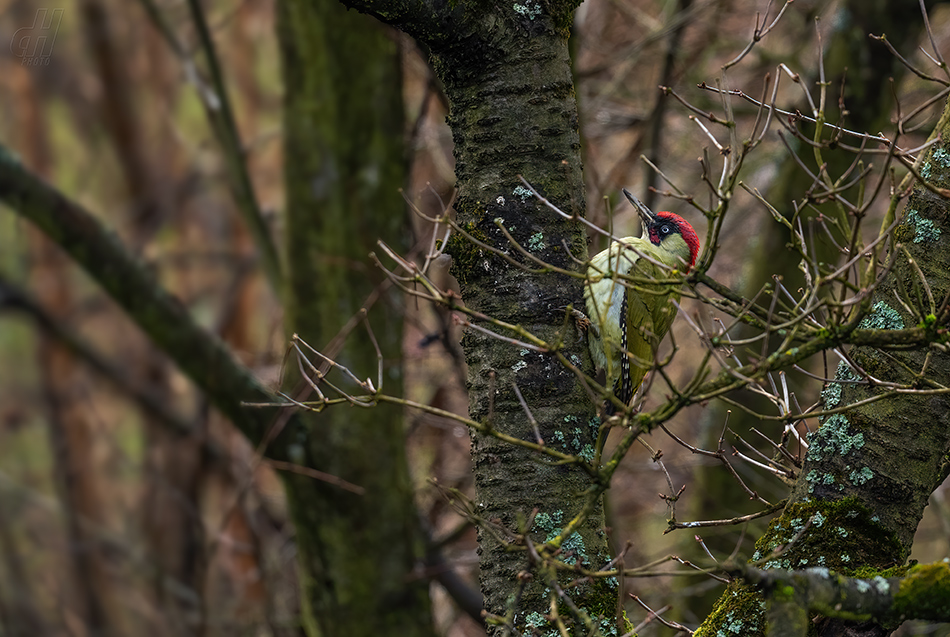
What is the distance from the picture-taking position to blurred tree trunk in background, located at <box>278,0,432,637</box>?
16.0ft

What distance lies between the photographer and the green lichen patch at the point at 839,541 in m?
2.14

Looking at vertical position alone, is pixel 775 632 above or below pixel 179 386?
below

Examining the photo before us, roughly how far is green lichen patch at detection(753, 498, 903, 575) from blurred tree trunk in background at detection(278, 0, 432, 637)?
3.11m

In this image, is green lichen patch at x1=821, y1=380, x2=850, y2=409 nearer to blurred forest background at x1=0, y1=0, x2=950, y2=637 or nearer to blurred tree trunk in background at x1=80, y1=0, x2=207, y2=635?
blurred forest background at x1=0, y1=0, x2=950, y2=637

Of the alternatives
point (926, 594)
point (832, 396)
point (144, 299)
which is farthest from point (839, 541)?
point (144, 299)

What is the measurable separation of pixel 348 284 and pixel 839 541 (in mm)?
3492

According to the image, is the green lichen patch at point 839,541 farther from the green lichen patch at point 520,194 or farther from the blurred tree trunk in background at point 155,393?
the blurred tree trunk in background at point 155,393

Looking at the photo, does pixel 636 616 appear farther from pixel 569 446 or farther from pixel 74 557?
pixel 74 557

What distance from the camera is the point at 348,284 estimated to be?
5039 millimetres

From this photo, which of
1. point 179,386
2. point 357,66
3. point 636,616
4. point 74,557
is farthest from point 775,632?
point 74,557

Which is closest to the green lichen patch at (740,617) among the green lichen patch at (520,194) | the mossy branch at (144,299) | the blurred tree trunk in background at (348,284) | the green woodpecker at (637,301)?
the green lichen patch at (520,194)

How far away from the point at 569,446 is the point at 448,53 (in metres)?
1.19

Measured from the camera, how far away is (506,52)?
7.61 ft

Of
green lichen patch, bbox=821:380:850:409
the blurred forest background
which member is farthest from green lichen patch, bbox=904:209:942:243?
the blurred forest background
